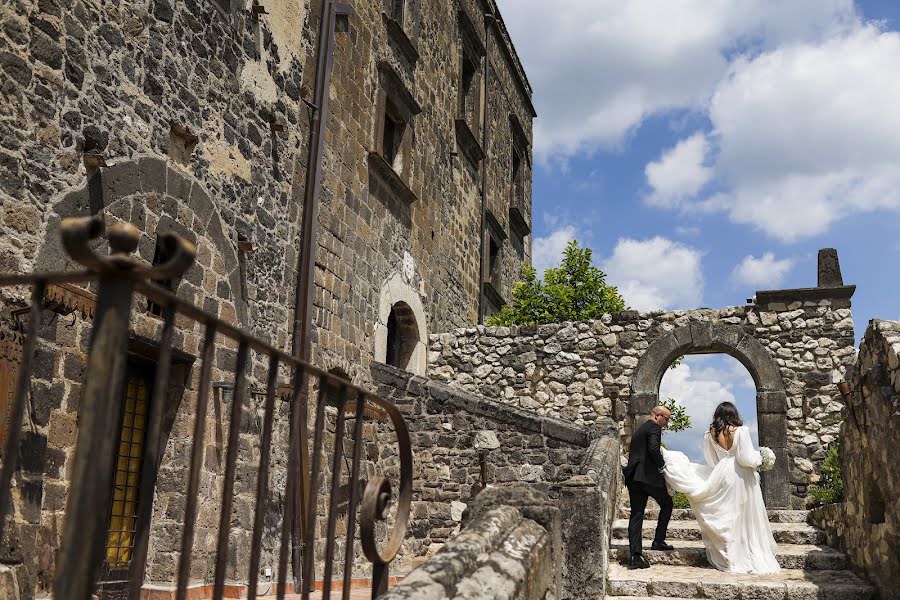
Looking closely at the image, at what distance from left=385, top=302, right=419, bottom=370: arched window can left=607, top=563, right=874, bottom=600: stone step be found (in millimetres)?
5819

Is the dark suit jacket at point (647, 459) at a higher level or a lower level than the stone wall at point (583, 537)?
higher

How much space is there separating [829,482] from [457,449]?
4395 millimetres

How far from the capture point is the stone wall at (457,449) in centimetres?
927

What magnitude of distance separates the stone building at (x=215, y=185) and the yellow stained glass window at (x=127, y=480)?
3 cm

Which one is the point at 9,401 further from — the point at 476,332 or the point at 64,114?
the point at 476,332

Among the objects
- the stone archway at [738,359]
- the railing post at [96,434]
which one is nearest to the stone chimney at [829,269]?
the stone archway at [738,359]

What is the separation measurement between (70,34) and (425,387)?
579 centimetres

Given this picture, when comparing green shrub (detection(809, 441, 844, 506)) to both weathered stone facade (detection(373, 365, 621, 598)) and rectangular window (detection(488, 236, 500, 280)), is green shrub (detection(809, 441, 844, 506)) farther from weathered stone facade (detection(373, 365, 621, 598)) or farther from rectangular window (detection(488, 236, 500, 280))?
rectangular window (detection(488, 236, 500, 280))

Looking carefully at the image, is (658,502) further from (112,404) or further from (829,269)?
(112,404)

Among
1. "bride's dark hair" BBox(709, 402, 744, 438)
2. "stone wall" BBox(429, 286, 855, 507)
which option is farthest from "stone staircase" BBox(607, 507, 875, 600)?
"stone wall" BBox(429, 286, 855, 507)

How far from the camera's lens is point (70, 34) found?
540cm

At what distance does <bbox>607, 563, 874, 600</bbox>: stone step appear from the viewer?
5.29 meters

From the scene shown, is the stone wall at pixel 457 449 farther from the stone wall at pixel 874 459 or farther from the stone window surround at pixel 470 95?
the stone window surround at pixel 470 95

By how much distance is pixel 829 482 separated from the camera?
9.45m
